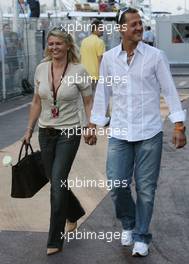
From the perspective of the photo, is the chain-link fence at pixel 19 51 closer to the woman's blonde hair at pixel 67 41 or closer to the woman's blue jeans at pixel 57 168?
the woman's blonde hair at pixel 67 41

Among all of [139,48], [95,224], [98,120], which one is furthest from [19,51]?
[139,48]

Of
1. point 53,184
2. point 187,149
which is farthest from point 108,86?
point 187,149

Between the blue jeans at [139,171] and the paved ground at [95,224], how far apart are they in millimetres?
286

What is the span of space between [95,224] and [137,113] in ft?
4.78

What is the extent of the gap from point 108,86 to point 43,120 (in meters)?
0.61

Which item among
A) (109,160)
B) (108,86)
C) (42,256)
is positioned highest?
(108,86)

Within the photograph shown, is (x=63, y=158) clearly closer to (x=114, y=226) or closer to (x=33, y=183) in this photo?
(x=33, y=183)

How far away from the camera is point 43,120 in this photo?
15.9 feet

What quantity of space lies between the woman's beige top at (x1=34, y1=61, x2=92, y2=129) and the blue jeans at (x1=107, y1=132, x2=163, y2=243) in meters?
0.42

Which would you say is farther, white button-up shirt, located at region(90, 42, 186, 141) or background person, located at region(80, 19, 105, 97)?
background person, located at region(80, 19, 105, 97)

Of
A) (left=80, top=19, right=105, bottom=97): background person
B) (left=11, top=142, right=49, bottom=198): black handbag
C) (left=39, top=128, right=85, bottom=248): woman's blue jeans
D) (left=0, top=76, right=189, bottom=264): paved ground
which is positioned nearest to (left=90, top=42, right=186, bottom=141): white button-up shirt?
(left=39, top=128, right=85, bottom=248): woman's blue jeans

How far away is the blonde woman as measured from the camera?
15.5 ft

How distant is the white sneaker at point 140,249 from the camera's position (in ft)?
15.3

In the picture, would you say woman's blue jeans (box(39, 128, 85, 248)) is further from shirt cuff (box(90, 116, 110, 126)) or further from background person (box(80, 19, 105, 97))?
background person (box(80, 19, 105, 97))
